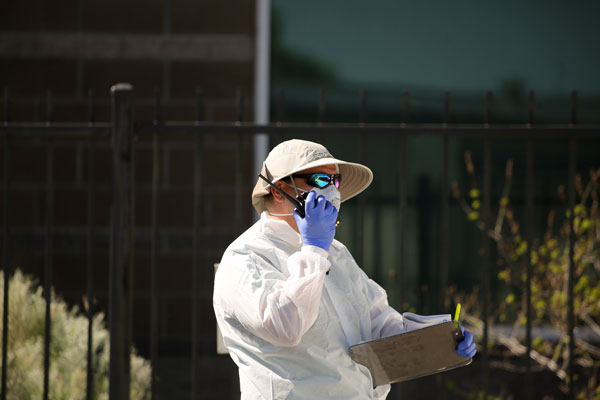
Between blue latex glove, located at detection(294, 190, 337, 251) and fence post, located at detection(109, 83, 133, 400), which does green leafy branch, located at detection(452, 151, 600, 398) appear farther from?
blue latex glove, located at detection(294, 190, 337, 251)

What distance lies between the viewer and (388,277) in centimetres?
613

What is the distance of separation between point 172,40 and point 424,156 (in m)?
2.00

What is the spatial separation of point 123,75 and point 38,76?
0.63 metres

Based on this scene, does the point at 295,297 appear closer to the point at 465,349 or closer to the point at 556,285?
the point at 465,349

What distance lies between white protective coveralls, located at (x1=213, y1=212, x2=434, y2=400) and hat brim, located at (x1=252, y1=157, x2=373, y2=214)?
112 mm

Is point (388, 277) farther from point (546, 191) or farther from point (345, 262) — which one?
point (345, 262)

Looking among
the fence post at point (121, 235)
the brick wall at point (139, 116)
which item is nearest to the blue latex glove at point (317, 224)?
the fence post at point (121, 235)

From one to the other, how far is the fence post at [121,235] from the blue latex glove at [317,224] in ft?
5.16

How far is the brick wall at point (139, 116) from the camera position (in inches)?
235

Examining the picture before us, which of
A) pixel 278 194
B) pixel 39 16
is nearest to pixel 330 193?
pixel 278 194

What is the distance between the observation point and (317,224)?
223cm

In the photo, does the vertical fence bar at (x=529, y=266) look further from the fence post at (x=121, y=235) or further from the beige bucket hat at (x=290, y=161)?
the fence post at (x=121, y=235)

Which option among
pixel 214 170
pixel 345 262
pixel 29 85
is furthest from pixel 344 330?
pixel 29 85

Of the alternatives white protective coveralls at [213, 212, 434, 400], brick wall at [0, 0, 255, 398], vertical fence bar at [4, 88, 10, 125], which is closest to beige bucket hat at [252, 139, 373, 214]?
white protective coveralls at [213, 212, 434, 400]
